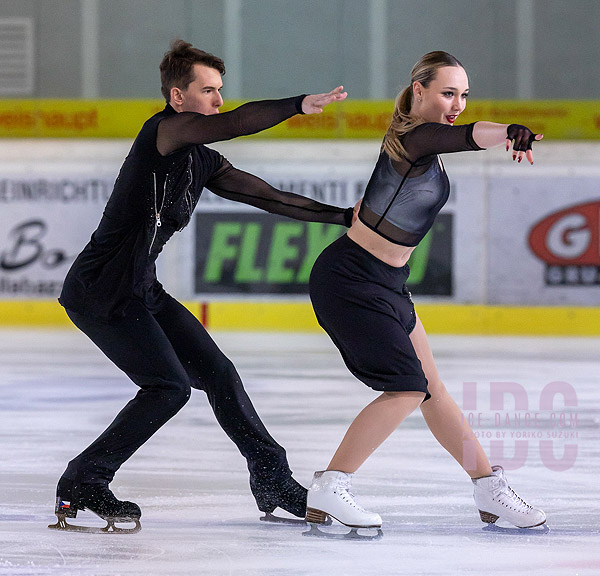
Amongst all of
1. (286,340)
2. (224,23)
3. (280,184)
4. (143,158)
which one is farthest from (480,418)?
(224,23)

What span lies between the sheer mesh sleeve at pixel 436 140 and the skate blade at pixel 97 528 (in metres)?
1.23

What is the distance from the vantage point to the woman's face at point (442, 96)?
300cm

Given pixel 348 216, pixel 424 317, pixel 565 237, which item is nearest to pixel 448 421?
pixel 348 216

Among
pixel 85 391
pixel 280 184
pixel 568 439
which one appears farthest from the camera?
pixel 280 184

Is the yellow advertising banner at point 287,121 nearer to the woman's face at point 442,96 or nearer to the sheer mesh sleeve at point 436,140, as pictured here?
the woman's face at point 442,96

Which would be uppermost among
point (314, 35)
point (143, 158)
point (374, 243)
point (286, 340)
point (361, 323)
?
point (314, 35)

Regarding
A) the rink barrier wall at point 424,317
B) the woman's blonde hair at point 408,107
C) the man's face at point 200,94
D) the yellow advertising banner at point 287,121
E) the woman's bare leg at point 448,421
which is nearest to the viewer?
the woman's blonde hair at point 408,107

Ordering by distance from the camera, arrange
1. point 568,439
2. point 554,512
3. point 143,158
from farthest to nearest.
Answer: point 568,439 → point 554,512 → point 143,158

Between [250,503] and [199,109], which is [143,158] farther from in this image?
[250,503]

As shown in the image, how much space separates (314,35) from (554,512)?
8958 millimetres

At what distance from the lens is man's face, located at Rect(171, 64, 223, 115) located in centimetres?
307

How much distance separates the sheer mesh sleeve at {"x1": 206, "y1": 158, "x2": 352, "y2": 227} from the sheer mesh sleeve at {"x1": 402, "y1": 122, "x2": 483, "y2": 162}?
0.49 m

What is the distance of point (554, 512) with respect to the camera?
3.39 metres

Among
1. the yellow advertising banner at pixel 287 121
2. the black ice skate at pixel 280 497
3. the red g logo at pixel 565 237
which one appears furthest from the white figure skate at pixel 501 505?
the yellow advertising banner at pixel 287 121
